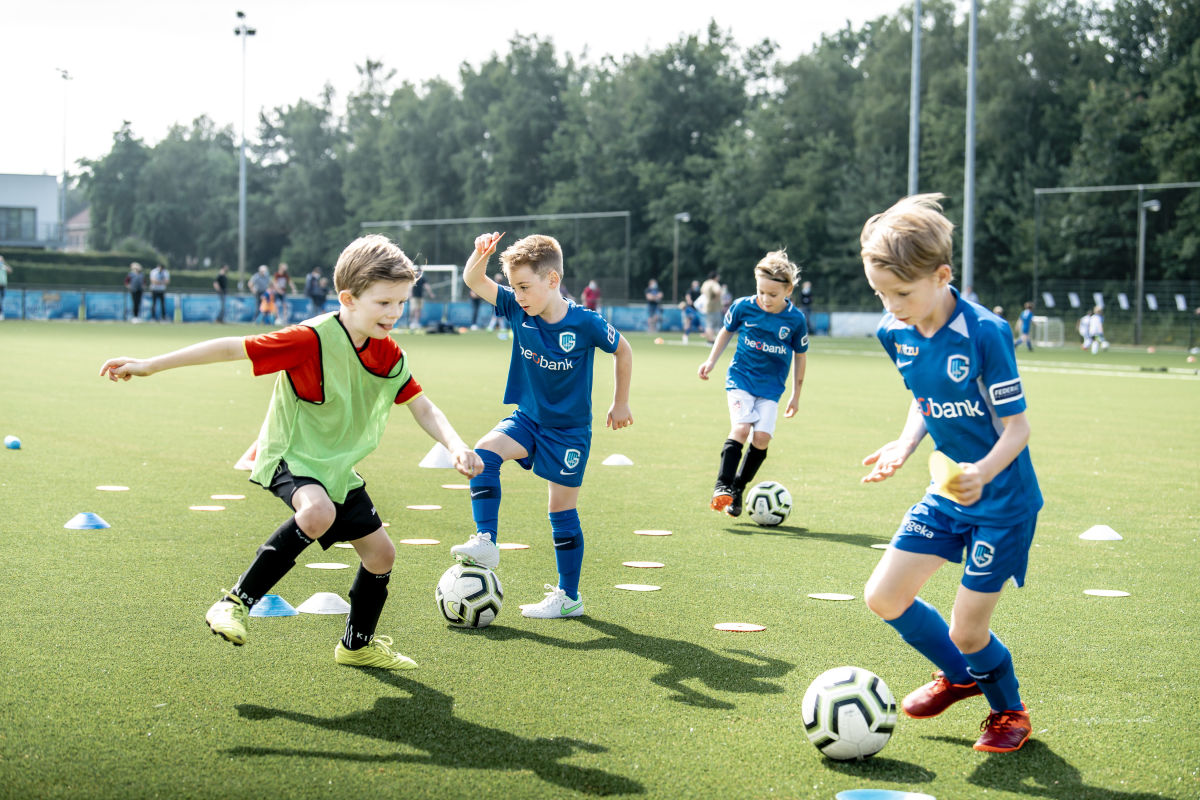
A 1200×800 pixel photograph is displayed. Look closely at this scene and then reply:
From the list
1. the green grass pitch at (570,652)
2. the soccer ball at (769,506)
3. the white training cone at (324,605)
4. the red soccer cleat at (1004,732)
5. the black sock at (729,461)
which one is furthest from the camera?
the black sock at (729,461)

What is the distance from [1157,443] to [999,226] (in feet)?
149

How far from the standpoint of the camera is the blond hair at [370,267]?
442cm

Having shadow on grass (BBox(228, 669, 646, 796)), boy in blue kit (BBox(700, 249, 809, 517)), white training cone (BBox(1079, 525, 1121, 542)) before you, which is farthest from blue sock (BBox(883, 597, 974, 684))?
boy in blue kit (BBox(700, 249, 809, 517))

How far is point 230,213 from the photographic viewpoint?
323ft

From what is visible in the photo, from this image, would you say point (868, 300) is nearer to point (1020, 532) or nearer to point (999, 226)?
point (999, 226)

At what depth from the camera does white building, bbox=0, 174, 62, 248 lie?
245 ft

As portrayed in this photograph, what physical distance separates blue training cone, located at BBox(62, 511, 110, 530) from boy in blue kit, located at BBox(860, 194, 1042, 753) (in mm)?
4855

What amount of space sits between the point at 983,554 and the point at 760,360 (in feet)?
16.4

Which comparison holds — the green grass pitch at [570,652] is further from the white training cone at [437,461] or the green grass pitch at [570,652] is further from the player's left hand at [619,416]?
the player's left hand at [619,416]

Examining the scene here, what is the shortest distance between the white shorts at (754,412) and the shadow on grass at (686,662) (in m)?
3.48

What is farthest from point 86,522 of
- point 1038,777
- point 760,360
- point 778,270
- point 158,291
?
point 158,291

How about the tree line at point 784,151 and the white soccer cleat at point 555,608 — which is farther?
the tree line at point 784,151

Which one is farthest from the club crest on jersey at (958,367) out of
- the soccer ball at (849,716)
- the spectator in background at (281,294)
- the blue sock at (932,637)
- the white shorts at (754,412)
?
the spectator in background at (281,294)

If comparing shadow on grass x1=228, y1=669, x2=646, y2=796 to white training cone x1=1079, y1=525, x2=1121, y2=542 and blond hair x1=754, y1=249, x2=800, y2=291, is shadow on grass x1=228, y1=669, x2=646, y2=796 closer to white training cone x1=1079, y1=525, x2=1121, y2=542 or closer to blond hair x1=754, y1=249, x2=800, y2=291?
white training cone x1=1079, y1=525, x2=1121, y2=542
